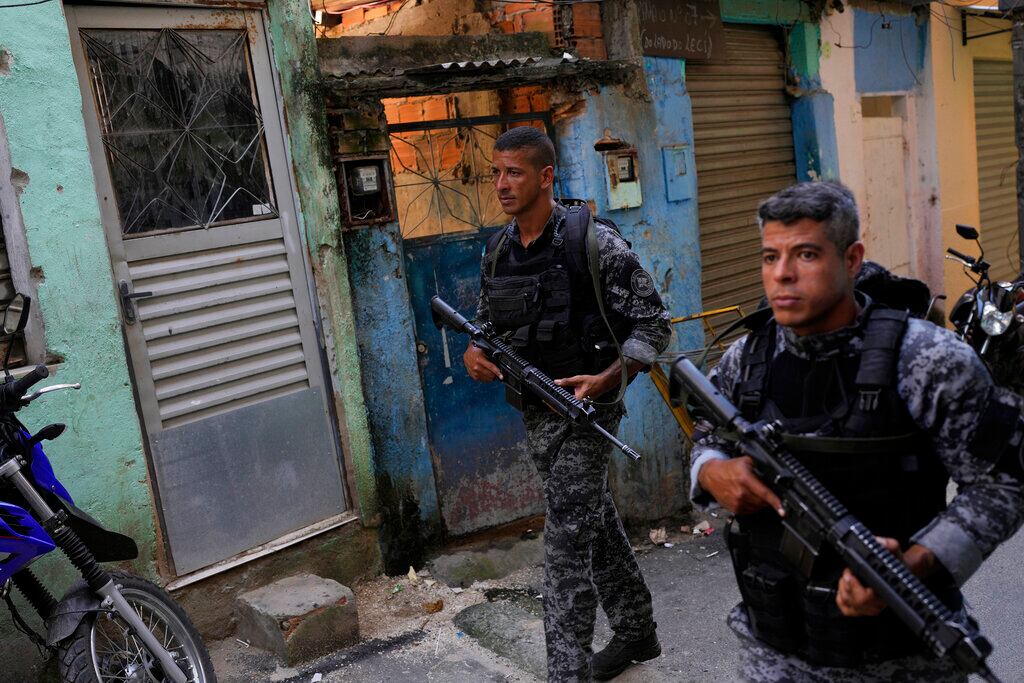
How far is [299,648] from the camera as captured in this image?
418 centimetres

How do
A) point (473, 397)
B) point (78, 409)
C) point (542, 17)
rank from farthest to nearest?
point (542, 17) → point (473, 397) → point (78, 409)

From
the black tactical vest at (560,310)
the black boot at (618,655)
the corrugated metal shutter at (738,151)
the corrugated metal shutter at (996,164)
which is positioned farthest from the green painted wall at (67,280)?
the corrugated metal shutter at (996,164)

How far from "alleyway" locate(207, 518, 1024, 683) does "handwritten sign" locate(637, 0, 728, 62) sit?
3266 millimetres

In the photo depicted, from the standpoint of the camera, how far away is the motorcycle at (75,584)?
3.10 meters

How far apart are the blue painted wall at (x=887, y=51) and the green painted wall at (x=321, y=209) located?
560 centimetres

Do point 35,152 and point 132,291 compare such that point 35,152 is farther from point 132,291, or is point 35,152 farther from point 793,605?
point 793,605

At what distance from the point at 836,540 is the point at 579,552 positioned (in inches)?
61.1

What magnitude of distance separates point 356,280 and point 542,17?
2.11m

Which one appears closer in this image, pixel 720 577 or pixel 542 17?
pixel 720 577

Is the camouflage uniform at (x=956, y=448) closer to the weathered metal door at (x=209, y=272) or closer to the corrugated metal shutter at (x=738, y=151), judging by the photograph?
the weathered metal door at (x=209, y=272)

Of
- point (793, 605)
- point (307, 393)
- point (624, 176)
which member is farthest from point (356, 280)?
point (793, 605)

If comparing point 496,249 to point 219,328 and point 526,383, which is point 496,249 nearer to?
point 526,383

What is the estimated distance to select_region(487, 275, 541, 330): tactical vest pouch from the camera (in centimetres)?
373

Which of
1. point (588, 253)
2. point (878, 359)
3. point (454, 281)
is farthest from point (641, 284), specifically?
point (454, 281)
